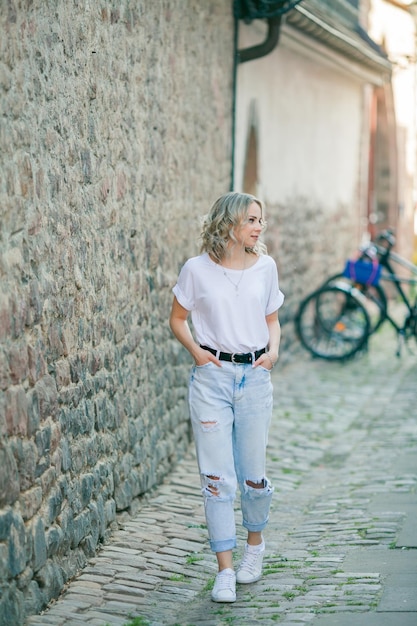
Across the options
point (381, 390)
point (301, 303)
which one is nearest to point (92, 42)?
point (381, 390)

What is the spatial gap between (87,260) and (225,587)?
160 cm

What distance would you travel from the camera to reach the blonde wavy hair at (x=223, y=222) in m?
4.88

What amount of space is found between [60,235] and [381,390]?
19.6ft

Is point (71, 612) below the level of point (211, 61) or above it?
below

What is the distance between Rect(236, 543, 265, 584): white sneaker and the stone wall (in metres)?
0.72

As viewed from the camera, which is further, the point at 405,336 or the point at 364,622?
the point at 405,336

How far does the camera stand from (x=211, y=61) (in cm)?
838

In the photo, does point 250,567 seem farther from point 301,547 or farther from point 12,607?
point 12,607

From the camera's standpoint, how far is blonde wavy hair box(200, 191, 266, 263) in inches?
192

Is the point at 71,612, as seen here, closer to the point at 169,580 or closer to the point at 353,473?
the point at 169,580

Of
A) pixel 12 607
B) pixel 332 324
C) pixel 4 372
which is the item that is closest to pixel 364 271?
pixel 332 324

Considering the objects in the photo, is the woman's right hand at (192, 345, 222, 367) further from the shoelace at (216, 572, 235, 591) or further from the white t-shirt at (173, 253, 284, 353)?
the shoelace at (216, 572, 235, 591)

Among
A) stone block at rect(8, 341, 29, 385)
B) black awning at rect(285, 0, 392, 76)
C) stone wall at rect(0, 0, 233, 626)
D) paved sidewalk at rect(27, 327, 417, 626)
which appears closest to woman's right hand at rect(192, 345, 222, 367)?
stone wall at rect(0, 0, 233, 626)

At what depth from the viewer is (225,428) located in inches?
193
